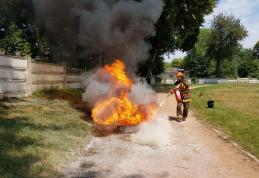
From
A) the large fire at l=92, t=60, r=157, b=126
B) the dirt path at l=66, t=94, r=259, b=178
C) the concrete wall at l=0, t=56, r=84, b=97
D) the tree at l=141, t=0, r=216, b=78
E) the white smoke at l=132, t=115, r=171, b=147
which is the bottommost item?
the dirt path at l=66, t=94, r=259, b=178

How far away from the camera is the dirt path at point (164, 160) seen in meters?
7.80

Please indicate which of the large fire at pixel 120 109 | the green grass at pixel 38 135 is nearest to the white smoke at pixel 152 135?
the large fire at pixel 120 109

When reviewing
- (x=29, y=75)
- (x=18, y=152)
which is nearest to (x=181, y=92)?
(x=29, y=75)

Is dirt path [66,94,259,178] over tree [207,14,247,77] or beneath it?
beneath

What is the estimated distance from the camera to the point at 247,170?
27.8 ft

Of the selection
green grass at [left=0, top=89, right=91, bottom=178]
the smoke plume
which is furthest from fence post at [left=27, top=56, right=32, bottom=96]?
the smoke plume

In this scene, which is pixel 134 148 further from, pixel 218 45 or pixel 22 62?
pixel 218 45

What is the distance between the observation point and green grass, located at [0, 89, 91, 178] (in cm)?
733

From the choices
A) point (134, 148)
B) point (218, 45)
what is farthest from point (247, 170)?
point (218, 45)

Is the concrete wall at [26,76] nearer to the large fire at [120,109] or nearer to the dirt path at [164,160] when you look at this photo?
the large fire at [120,109]

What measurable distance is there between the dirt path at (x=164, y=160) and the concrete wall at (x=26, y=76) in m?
5.07

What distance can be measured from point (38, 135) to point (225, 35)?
8946 cm

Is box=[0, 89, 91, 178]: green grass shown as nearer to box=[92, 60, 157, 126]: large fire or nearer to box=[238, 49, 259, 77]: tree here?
box=[92, 60, 157, 126]: large fire

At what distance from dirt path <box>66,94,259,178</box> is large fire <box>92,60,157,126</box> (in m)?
0.75
